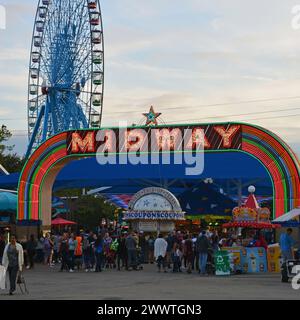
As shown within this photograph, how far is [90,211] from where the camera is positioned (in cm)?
6200

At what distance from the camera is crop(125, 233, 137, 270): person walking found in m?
28.0

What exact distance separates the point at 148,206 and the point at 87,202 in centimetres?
2886

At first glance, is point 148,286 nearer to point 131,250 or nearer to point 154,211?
point 131,250

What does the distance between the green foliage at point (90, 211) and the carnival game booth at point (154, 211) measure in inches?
931


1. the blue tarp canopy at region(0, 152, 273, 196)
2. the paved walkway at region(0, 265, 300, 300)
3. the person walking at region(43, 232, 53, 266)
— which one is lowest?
the paved walkway at region(0, 265, 300, 300)

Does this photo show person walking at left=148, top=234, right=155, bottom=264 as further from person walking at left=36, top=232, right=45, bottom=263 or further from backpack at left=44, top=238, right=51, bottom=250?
person walking at left=36, top=232, right=45, bottom=263

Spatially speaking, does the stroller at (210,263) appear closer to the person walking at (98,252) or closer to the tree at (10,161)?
the person walking at (98,252)

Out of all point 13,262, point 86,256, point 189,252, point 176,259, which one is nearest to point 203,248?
point 189,252

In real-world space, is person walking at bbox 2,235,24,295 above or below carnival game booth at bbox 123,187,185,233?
below

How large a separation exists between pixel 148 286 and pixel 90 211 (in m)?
41.5

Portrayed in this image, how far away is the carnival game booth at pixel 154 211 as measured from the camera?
34656 millimetres

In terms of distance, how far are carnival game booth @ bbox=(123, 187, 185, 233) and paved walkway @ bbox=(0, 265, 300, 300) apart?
762 cm

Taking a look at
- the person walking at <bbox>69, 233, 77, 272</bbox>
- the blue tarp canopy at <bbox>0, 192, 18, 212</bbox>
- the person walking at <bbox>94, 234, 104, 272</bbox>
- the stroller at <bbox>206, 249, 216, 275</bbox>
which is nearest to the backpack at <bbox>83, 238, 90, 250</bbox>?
the person walking at <bbox>69, 233, 77, 272</bbox>
